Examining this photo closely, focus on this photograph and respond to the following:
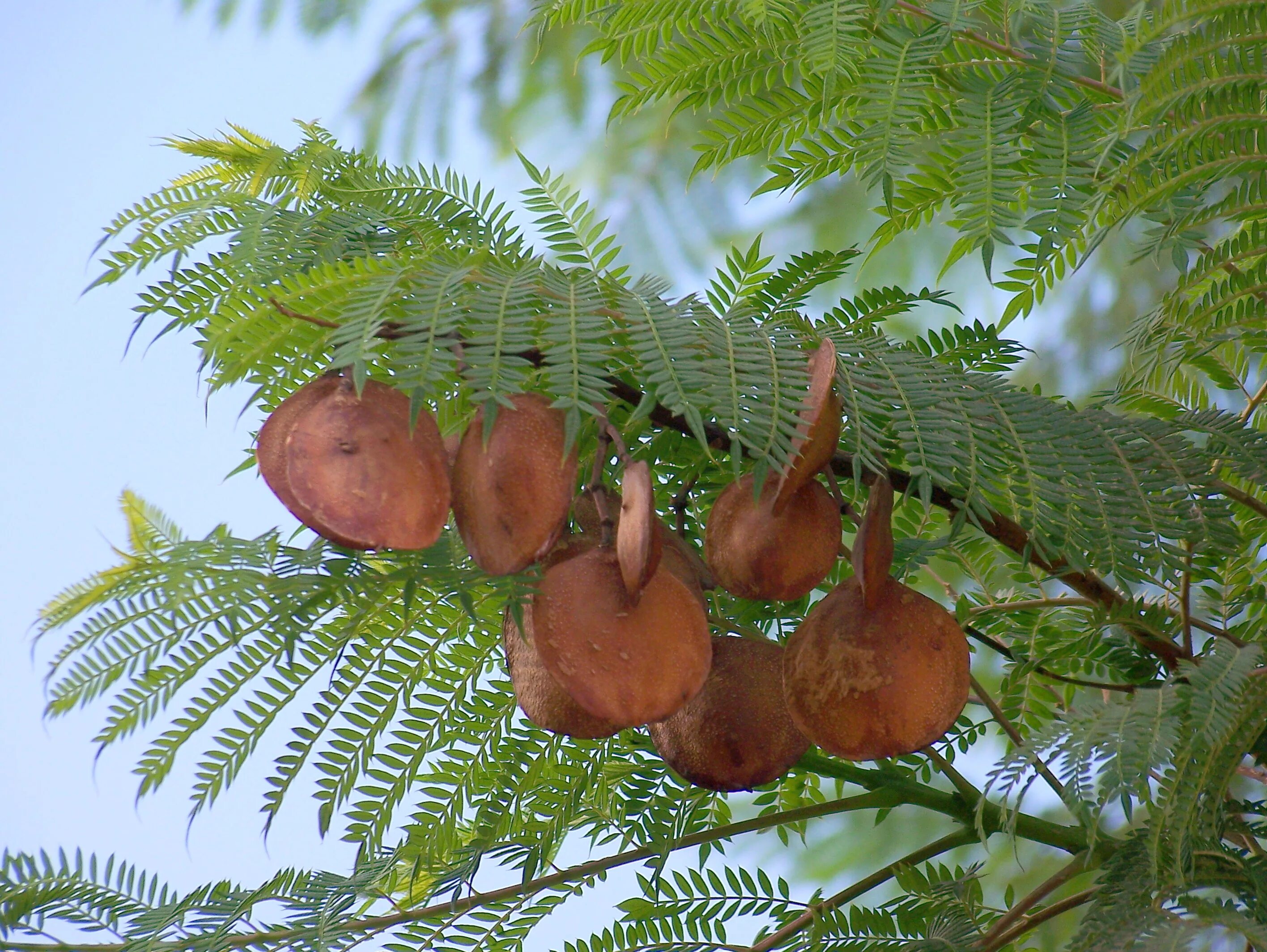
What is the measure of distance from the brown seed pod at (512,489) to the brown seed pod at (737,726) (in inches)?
4.2

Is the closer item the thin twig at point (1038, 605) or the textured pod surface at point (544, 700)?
the textured pod surface at point (544, 700)

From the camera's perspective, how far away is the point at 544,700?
38 cm

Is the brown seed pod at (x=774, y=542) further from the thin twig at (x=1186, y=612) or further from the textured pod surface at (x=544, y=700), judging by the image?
the thin twig at (x=1186, y=612)

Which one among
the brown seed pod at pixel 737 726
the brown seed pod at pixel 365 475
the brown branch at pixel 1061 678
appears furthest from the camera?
the brown branch at pixel 1061 678

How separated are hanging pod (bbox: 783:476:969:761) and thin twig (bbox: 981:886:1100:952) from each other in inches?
5.6

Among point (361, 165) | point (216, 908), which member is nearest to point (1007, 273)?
point (361, 165)

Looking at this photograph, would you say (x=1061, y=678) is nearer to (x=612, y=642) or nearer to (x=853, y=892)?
(x=853, y=892)

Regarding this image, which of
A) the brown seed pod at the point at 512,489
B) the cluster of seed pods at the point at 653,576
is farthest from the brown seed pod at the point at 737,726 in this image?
the brown seed pod at the point at 512,489

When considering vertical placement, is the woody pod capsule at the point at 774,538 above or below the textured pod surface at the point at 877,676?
above

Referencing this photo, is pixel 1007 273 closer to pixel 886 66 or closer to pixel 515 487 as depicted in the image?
pixel 886 66

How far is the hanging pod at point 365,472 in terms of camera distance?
12.0 inches

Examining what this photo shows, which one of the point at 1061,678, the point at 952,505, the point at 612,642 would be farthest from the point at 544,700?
the point at 1061,678

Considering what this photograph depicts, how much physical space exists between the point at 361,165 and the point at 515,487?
273 millimetres

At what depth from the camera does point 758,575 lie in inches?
15.8
